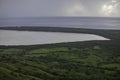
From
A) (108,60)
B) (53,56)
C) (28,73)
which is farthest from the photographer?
(53,56)

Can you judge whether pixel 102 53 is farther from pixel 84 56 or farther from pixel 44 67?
pixel 44 67

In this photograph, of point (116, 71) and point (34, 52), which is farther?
point (34, 52)

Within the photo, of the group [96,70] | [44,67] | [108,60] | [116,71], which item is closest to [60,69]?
[44,67]

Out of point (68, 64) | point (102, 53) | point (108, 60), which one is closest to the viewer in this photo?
point (68, 64)

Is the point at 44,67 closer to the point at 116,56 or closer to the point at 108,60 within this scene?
the point at 108,60

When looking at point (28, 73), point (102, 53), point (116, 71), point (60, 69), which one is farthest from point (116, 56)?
point (28, 73)

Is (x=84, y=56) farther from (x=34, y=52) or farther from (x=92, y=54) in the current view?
(x=34, y=52)

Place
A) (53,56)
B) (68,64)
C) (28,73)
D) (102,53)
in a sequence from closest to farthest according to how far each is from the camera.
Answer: (28,73)
(68,64)
(53,56)
(102,53)

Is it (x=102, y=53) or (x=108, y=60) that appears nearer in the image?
(x=108, y=60)

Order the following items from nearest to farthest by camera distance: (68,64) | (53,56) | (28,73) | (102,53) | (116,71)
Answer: (28,73)
(116,71)
(68,64)
(53,56)
(102,53)
